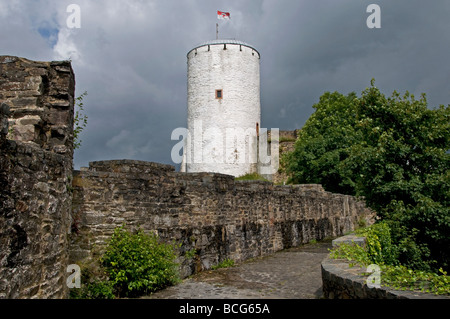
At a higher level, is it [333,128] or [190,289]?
[333,128]

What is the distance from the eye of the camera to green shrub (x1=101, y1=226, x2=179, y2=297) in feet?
20.3

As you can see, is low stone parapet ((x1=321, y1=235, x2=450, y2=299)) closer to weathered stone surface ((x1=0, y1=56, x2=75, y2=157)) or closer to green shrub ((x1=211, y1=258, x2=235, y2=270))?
green shrub ((x1=211, y1=258, x2=235, y2=270))

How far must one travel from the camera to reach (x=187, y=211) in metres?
8.27

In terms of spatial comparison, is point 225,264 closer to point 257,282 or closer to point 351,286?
point 257,282

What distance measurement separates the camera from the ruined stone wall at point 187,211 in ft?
20.6

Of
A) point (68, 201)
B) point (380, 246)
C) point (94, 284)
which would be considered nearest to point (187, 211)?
point (94, 284)

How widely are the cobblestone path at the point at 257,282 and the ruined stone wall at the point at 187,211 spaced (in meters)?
0.53

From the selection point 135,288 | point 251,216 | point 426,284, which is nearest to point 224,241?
point 251,216

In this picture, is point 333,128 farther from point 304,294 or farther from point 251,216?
point 304,294

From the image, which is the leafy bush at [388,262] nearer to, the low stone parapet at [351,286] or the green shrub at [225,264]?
the low stone parapet at [351,286]

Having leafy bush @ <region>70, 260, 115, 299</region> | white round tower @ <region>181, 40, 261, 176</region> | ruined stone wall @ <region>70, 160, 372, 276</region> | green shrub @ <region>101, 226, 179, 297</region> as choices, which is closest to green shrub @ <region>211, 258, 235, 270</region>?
ruined stone wall @ <region>70, 160, 372, 276</region>

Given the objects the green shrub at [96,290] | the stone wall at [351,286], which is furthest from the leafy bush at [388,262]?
the green shrub at [96,290]
